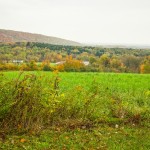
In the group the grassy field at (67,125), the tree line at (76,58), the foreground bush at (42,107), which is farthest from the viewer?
the tree line at (76,58)

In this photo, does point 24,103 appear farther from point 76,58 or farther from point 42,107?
point 76,58

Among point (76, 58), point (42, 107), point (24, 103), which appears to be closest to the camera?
point (24, 103)

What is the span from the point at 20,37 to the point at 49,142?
362 ft

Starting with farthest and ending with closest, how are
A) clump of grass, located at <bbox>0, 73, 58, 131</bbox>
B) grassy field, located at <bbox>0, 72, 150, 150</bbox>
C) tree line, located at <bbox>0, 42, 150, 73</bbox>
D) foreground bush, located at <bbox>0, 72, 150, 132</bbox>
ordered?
tree line, located at <bbox>0, 42, 150, 73</bbox> < foreground bush, located at <bbox>0, 72, 150, 132</bbox> < clump of grass, located at <bbox>0, 73, 58, 131</bbox> < grassy field, located at <bbox>0, 72, 150, 150</bbox>

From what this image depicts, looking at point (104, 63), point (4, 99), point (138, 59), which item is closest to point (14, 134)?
point (4, 99)

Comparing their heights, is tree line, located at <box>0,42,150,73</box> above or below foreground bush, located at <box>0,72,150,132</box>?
below

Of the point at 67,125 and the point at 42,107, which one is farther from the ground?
the point at 42,107

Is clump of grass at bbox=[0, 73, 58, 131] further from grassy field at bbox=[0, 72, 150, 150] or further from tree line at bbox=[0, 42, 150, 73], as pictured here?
tree line at bbox=[0, 42, 150, 73]

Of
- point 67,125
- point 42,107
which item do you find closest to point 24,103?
point 42,107

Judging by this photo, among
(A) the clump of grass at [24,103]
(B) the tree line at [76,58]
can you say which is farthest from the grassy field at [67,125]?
(B) the tree line at [76,58]

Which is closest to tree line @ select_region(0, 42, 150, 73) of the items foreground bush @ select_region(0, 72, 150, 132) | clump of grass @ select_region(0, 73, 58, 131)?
foreground bush @ select_region(0, 72, 150, 132)

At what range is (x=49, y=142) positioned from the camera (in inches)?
293

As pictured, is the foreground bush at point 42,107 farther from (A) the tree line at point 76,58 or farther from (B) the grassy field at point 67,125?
(A) the tree line at point 76,58

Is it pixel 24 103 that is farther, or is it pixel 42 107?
pixel 42 107
